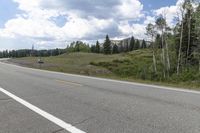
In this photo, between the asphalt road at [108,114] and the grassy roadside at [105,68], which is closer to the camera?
the asphalt road at [108,114]

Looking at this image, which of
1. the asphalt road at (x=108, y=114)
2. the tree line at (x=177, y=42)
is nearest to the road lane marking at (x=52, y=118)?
the asphalt road at (x=108, y=114)

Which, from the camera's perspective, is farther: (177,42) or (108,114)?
(177,42)

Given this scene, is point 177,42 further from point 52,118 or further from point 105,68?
point 52,118

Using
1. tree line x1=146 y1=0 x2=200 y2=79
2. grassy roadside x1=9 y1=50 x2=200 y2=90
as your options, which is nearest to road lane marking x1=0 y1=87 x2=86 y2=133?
grassy roadside x1=9 y1=50 x2=200 y2=90

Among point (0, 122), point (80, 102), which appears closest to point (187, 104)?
point (80, 102)

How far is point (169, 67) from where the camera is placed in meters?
51.8

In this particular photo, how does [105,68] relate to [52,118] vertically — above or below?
below

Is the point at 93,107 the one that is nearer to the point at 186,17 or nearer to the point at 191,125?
the point at 191,125

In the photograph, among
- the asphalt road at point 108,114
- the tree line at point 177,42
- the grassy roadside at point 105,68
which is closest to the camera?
the asphalt road at point 108,114

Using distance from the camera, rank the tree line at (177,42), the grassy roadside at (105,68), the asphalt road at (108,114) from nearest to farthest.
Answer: the asphalt road at (108,114)
the grassy roadside at (105,68)
the tree line at (177,42)

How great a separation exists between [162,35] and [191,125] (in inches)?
1995

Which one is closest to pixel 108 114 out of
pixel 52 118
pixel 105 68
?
pixel 52 118

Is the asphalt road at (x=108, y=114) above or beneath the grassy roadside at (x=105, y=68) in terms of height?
above

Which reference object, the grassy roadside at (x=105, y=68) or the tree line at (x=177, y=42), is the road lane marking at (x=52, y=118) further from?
the tree line at (x=177, y=42)
